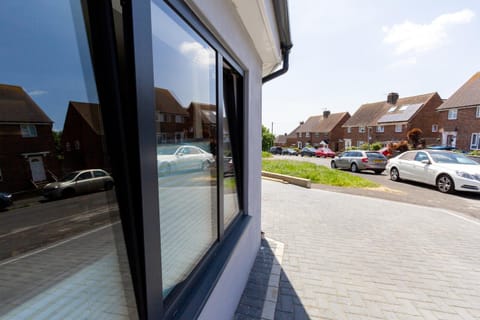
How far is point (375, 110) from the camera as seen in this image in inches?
1294

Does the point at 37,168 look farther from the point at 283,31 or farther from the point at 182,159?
the point at 283,31

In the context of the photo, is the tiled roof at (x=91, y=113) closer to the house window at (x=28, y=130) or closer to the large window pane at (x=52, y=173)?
the large window pane at (x=52, y=173)

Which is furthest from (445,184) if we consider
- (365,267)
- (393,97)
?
(393,97)

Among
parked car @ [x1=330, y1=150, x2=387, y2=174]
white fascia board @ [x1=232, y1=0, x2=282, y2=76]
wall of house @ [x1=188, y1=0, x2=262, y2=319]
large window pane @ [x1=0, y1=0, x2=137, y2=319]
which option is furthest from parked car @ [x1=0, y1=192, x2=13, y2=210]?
parked car @ [x1=330, y1=150, x2=387, y2=174]

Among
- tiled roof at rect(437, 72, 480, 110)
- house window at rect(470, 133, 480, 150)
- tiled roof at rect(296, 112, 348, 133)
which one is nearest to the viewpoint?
tiled roof at rect(437, 72, 480, 110)

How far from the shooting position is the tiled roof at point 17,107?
53 cm

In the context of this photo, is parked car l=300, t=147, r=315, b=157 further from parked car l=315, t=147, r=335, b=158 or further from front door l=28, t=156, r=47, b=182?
front door l=28, t=156, r=47, b=182

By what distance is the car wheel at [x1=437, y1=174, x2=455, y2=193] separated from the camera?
25.1 feet

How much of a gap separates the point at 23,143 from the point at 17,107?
9cm

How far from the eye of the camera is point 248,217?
2.74 metres

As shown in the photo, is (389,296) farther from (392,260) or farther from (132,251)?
(132,251)

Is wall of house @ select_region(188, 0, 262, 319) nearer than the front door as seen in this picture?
No

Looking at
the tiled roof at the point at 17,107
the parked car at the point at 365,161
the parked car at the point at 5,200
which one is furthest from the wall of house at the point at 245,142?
the parked car at the point at 365,161

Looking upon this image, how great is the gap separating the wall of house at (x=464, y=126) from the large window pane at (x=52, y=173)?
28678mm
